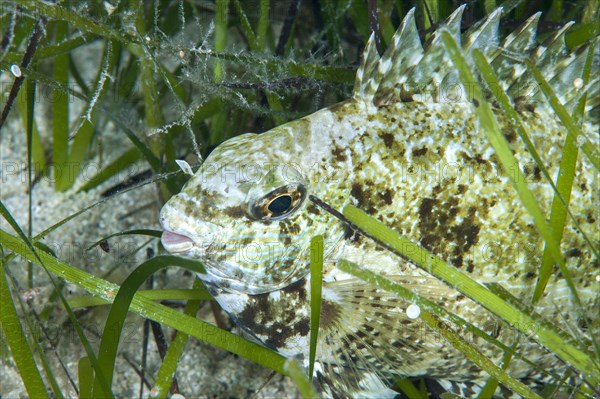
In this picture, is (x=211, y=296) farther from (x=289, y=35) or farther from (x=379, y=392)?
(x=289, y=35)

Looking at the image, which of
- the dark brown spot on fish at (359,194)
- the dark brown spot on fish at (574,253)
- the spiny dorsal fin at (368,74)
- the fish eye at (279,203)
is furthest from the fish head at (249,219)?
the dark brown spot on fish at (574,253)

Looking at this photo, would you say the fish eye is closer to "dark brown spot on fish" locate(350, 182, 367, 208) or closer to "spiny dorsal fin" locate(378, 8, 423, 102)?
"dark brown spot on fish" locate(350, 182, 367, 208)

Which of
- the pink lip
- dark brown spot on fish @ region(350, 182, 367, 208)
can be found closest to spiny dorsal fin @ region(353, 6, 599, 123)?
dark brown spot on fish @ region(350, 182, 367, 208)

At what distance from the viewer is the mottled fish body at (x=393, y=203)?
7.58 feet

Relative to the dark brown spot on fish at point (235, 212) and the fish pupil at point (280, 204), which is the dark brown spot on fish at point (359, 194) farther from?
the dark brown spot on fish at point (235, 212)

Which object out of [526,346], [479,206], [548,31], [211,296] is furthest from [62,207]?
[548,31]

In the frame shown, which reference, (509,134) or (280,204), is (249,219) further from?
(509,134)

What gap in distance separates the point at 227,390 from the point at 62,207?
1.99 m

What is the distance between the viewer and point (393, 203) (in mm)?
2402

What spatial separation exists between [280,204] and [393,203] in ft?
Answer: 1.83

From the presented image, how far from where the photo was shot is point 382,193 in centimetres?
240

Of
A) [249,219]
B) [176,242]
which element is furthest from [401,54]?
[176,242]

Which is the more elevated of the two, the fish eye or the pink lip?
the fish eye

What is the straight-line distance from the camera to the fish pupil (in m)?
2.29
